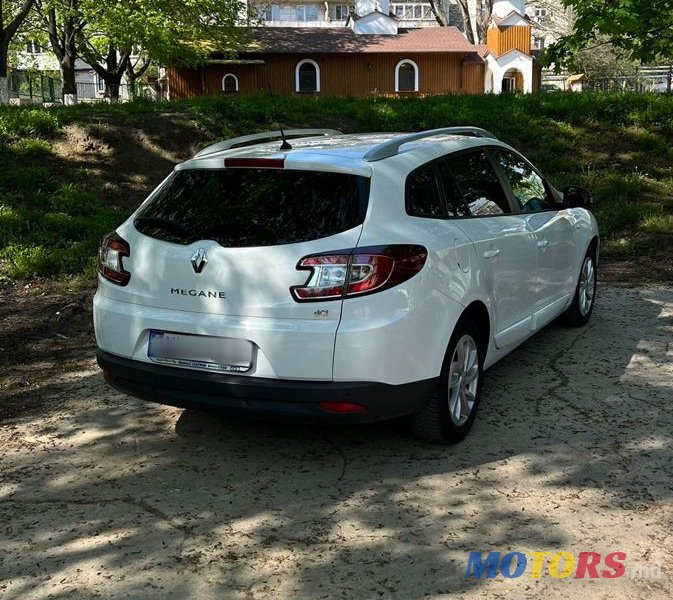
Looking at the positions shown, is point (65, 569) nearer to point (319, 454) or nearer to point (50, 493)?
point (50, 493)

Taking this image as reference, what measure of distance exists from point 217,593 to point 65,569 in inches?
26.8

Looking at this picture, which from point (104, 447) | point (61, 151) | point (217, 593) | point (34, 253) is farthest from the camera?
point (61, 151)

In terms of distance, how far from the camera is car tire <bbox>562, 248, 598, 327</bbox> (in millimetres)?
6898

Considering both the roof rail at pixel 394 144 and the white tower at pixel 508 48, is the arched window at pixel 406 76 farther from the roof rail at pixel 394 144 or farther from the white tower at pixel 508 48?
the roof rail at pixel 394 144

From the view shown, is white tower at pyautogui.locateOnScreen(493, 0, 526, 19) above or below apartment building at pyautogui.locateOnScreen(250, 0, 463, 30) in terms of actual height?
below

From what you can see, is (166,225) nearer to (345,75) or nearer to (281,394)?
(281,394)

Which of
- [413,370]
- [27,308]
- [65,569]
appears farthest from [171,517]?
[27,308]

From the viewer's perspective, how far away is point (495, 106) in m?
15.5

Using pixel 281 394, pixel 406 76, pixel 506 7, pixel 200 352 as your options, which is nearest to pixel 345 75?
pixel 406 76

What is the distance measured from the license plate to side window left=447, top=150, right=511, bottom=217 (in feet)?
5.79

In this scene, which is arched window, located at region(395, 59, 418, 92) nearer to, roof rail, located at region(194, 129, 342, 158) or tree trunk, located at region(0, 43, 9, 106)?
tree trunk, located at region(0, 43, 9, 106)

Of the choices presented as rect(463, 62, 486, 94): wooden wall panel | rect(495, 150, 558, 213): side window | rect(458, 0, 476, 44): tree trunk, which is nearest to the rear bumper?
Answer: rect(495, 150, 558, 213): side window

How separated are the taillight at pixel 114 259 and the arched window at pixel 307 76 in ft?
136

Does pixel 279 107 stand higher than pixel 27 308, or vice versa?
pixel 279 107
